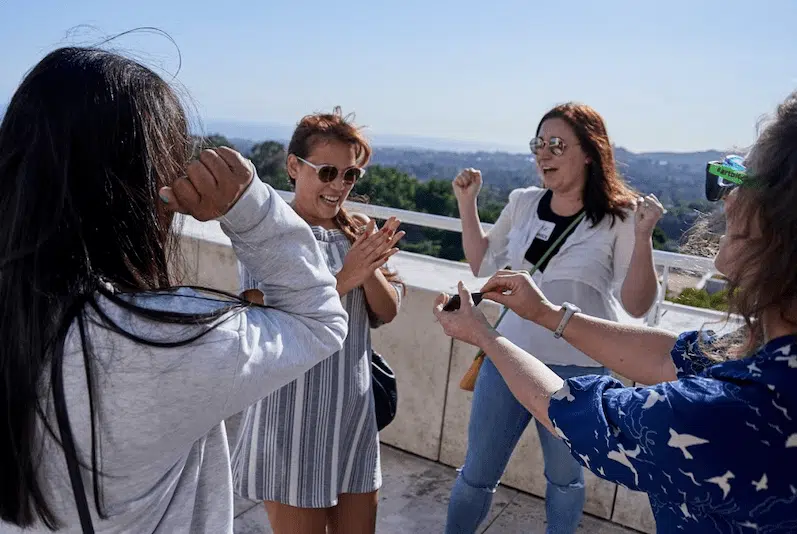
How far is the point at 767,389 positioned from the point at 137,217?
1.07 meters

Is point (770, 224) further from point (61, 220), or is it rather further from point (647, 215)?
point (647, 215)

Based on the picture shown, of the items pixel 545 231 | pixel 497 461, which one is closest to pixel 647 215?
pixel 545 231

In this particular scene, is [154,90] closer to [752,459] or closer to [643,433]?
[643,433]

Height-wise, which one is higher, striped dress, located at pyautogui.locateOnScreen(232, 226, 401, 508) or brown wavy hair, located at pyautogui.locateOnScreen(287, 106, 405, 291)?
brown wavy hair, located at pyautogui.locateOnScreen(287, 106, 405, 291)

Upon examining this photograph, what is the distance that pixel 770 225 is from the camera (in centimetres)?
116

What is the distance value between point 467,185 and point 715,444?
2118 mm

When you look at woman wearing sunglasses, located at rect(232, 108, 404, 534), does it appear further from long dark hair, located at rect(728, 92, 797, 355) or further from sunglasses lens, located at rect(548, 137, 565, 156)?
long dark hair, located at rect(728, 92, 797, 355)

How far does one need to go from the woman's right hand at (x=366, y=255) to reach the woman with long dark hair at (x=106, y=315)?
3.39 ft

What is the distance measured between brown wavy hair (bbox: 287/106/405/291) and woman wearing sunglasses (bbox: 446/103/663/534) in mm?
609

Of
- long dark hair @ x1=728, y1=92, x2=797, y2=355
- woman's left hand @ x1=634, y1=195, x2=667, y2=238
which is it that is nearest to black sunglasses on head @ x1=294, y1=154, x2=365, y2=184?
woman's left hand @ x1=634, y1=195, x2=667, y2=238

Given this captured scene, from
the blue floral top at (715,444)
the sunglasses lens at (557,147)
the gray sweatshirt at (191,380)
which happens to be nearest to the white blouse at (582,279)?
the sunglasses lens at (557,147)

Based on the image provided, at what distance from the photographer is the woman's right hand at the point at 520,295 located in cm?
216

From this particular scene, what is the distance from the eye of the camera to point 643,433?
3.92 ft

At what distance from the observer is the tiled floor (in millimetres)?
3436
